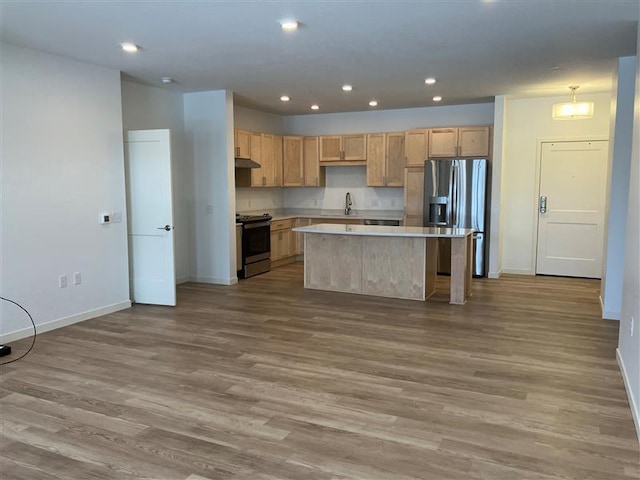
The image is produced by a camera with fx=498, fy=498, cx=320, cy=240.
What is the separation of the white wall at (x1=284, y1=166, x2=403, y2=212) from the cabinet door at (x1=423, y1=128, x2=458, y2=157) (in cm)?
113

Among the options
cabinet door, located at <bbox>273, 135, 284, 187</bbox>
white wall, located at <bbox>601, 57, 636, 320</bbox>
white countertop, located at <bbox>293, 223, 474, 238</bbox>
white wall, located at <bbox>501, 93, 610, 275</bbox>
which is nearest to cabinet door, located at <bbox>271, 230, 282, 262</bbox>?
cabinet door, located at <bbox>273, 135, 284, 187</bbox>

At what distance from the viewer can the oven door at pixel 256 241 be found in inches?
299

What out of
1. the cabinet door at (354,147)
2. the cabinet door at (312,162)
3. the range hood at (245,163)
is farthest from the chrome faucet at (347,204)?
the range hood at (245,163)

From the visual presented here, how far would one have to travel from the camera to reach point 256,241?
784cm

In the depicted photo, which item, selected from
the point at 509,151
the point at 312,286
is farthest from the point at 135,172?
the point at 509,151

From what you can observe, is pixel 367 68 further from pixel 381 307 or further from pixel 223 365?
pixel 223 365

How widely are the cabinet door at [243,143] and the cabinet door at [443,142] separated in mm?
2915

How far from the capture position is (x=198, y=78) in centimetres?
609

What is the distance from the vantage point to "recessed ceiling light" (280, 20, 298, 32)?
3904mm

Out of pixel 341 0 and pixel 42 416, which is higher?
pixel 341 0

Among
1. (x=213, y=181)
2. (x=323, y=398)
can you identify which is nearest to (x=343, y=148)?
(x=213, y=181)

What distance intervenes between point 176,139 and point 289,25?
147 inches

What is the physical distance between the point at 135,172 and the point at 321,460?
14.5ft

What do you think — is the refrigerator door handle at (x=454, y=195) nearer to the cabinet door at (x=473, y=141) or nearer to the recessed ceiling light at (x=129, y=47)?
the cabinet door at (x=473, y=141)
